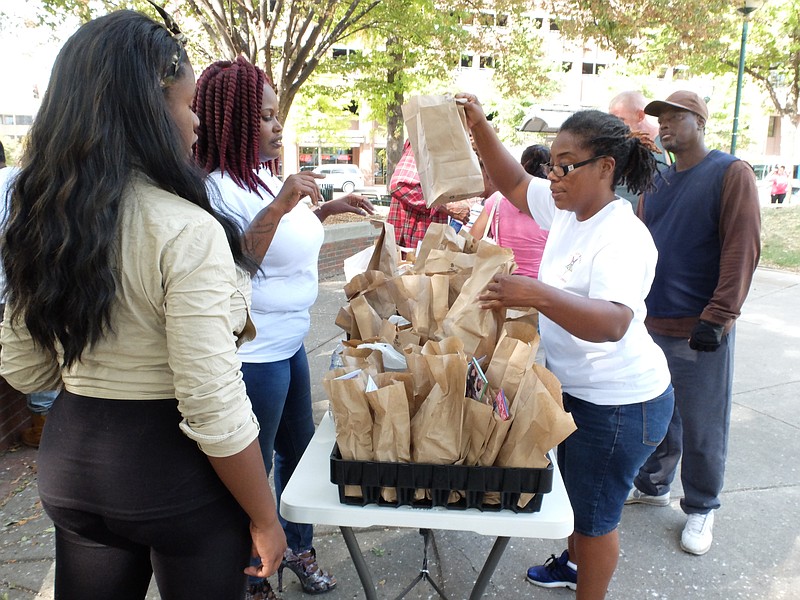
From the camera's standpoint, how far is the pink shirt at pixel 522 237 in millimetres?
3607

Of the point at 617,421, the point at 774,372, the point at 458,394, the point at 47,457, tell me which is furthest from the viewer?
the point at 774,372

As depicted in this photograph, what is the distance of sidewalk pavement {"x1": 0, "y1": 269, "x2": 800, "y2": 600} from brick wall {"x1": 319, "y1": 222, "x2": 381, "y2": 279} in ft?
16.0

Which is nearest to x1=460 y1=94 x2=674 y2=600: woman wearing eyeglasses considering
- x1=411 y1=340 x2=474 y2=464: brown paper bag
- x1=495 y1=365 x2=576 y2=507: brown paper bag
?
x1=495 y1=365 x2=576 y2=507: brown paper bag

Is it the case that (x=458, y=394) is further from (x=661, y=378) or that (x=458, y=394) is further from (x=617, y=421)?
(x=661, y=378)

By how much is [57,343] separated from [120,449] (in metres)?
0.24

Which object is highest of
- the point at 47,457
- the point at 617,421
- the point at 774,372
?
the point at 47,457

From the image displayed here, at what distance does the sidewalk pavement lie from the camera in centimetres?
240

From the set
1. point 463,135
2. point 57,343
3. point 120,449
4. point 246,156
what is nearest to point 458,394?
point 120,449

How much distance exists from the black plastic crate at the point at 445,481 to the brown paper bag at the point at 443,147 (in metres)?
0.94

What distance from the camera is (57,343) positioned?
3.73ft

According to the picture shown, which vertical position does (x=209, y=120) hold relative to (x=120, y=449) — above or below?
above

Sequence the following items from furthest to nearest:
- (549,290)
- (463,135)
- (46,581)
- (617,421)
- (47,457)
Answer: (46,581), (463,135), (617,421), (549,290), (47,457)

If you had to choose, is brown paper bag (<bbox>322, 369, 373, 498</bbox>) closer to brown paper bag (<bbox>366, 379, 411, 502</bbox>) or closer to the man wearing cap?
brown paper bag (<bbox>366, 379, 411, 502</bbox>)

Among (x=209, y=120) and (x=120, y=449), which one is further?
(x=209, y=120)
